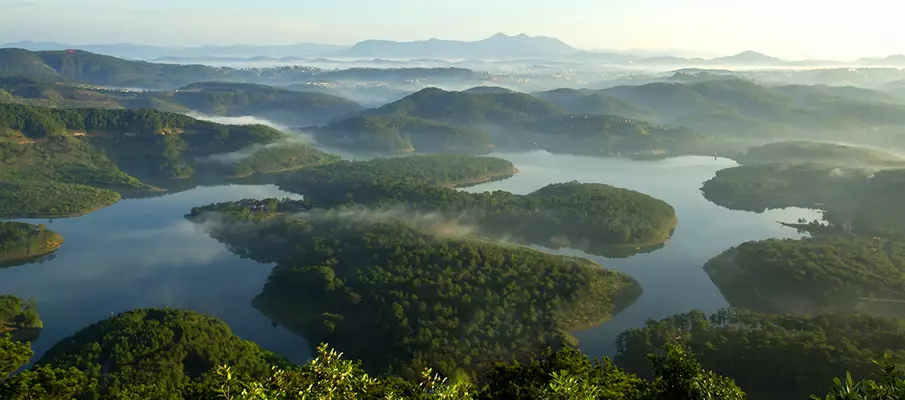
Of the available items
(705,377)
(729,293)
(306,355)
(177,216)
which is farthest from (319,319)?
(177,216)

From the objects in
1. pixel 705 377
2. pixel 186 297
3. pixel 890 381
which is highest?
pixel 890 381

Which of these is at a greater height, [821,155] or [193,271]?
[821,155]

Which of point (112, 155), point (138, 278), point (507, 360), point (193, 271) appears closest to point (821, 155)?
point (507, 360)

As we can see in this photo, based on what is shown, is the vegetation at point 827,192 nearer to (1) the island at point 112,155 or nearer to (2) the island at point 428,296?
(2) the island at point 428,296

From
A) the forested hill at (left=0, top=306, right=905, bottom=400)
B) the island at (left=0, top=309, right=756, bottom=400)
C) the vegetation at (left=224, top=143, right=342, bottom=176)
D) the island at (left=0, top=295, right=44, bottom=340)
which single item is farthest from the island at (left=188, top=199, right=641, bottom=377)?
the vegetation at (left=224, top=143, right=342, bottom=176)

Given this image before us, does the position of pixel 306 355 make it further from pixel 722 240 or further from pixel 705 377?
pixel 722 240

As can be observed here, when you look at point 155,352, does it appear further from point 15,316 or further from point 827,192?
point 827,192

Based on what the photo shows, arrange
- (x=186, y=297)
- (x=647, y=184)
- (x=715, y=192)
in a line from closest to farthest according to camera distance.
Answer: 1. (x=186, y=297)
2. (x=715, y=192)
3. (x=647, y=184)

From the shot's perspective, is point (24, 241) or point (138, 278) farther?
point (24, 241)
